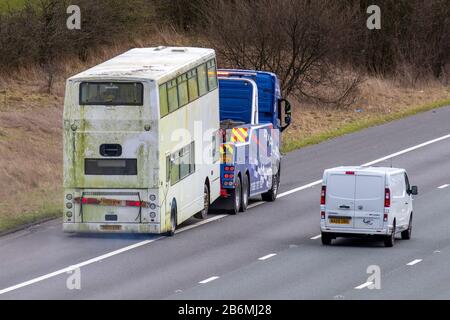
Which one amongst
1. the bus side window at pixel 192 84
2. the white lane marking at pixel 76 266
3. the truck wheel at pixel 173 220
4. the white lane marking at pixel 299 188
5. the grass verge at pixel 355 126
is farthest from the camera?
the grass verge at pixel 355 126

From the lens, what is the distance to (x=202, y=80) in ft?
116

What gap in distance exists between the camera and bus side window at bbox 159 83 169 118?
31562mm

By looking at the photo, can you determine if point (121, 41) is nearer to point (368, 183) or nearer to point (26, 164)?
point (26, 164)

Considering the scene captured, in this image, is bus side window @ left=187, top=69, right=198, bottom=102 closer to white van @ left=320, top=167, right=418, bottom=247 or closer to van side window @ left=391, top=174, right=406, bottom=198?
white van @ left=320, top=167, right=418, bottom=247

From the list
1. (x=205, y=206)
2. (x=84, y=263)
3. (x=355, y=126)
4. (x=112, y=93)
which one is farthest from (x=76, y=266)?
(x=355, y=126)

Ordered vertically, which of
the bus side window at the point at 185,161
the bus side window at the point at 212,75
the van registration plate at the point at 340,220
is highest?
the bus side window at the point at 212,75

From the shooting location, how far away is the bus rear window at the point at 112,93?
31.4 m

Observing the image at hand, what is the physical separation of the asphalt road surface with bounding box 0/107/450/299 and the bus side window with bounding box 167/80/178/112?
3150 millimetres

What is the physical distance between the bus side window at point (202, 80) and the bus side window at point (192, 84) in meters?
0.33

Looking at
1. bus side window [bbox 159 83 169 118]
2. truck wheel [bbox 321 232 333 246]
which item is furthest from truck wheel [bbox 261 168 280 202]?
bus side window [bbox 159 83 169 118]

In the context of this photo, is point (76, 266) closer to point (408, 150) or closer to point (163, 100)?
point (163, 100)

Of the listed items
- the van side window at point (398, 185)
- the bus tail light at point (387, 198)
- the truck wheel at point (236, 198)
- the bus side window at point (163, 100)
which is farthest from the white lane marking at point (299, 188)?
the bus side window at point (163, 100)

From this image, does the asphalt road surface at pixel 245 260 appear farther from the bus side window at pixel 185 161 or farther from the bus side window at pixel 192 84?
the bus side window at pixel 192 84

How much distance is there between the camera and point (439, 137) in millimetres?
50062
